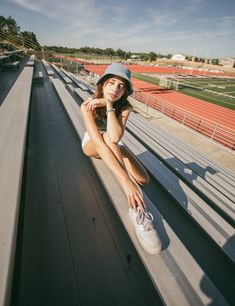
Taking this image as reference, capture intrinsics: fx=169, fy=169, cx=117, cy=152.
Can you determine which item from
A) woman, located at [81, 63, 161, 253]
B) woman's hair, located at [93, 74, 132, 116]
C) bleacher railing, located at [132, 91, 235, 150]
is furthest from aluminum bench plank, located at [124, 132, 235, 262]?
bleacher railing, located at [132, 91, 235, 150]

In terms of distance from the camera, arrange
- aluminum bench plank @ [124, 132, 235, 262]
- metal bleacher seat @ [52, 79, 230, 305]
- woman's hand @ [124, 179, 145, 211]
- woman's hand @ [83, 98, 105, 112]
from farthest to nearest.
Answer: woman's hand @ [83, 98, 105, 112] < aluminum bench plank @ [124, 132, 235, 262] < woman's hand @ [124, 179, 145, 211] < metal bleacher seat @ [52, 79, 230, 305]

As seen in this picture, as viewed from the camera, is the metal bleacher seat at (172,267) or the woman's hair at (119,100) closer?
the metal bleacher seat at (172,267)

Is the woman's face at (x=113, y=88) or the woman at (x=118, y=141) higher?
the woman's face at (x=113, y=88)

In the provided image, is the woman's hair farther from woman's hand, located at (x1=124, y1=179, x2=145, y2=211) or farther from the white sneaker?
the white sneaker

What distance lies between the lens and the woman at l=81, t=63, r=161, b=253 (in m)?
1.37

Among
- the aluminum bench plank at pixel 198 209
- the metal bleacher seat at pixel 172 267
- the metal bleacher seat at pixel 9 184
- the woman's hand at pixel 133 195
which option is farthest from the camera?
the aluminum bench plank at pixel 198 209

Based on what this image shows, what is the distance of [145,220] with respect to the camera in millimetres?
1365

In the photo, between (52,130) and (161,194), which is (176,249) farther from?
(52,130)

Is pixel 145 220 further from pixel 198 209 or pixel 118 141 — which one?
pixel 198 209

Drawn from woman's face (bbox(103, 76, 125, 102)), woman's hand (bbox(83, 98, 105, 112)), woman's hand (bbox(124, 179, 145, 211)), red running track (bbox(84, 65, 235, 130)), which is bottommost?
red running track (bbox(84, 65, 235, 130))

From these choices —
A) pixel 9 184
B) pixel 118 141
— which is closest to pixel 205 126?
pixel 118 141

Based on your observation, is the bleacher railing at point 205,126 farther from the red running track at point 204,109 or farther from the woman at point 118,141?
the woman at point 118,141

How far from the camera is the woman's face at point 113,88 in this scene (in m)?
1.75

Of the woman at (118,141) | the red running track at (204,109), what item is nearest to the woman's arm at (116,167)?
the woman at (118,141)
